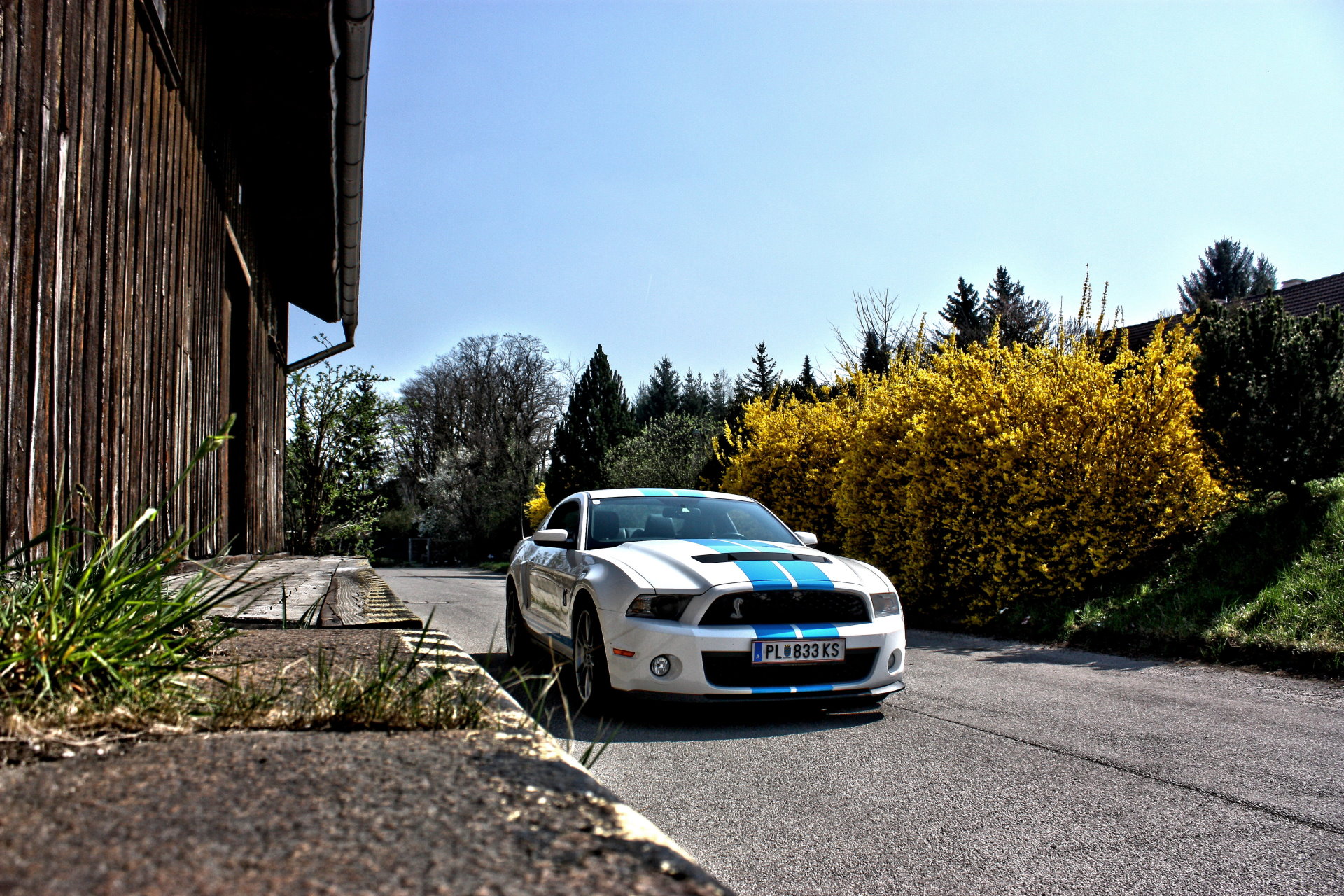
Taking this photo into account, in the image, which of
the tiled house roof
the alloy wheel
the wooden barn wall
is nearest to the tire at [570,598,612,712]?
the alloy wheel

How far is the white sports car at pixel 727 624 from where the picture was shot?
509 centimetres

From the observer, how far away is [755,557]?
18.8 ft

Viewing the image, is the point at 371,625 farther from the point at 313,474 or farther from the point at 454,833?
the point at 313,474

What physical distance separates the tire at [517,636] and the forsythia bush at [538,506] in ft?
117

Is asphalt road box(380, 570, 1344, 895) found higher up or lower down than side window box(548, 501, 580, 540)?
lower down

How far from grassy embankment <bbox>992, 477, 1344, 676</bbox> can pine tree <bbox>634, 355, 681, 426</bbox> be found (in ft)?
203

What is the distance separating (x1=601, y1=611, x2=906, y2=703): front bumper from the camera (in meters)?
5.07

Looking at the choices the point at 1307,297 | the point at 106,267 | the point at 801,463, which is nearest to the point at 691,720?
the point at 106,267

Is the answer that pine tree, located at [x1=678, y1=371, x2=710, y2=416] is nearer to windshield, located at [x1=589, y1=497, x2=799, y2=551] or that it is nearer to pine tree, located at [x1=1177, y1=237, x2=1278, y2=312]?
pine tree, located at [x1=1177, y1=237, x2=1278, y2=312]

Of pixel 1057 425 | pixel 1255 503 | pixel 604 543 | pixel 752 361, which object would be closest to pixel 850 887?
pixel 604 543

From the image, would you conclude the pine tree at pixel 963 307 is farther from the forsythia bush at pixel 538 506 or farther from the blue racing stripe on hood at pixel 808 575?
the blue racing stripe on hood at pixel 808 575

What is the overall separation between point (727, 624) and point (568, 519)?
8.01ft

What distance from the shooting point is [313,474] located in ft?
62.2

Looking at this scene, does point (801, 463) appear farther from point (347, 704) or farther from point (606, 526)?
point (347, 704)
